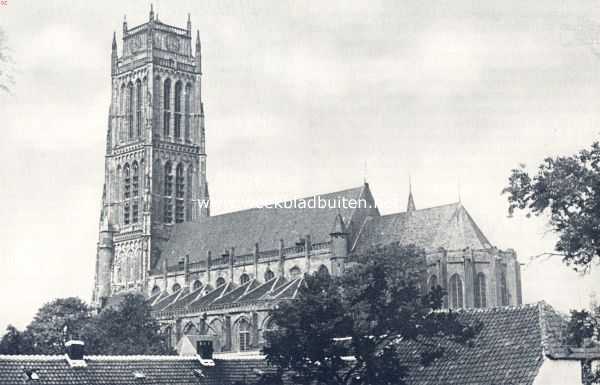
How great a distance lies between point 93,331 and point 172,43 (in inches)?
1682

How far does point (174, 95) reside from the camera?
384ft

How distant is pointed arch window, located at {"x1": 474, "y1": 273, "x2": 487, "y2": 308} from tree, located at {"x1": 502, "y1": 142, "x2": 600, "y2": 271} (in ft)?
189

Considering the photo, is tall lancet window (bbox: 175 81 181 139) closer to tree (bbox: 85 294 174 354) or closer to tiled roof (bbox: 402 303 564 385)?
tree (bbox: 85 294 174 354)

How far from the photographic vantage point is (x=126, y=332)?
283ft

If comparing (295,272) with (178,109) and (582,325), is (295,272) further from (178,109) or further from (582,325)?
(582,325)

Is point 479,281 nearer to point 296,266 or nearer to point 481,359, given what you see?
point 296,266

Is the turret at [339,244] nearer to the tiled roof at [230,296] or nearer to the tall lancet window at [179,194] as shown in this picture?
the tiled roof at [230,296]

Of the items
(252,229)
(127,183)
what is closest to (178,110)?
(127,183)

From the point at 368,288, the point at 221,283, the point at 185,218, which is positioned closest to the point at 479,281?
the point at 221,283

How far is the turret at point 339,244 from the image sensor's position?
310ft

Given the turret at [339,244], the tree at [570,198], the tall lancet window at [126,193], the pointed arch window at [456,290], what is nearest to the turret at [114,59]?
the tall lancet window at [126,193]

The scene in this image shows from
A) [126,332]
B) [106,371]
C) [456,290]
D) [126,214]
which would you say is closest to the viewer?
[106,371]

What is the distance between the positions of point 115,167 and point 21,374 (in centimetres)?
7839

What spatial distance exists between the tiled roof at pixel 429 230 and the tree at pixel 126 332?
66.1 feet
